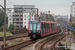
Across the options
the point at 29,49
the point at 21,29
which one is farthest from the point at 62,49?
the point at 21,29

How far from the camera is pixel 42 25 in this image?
20.6 m

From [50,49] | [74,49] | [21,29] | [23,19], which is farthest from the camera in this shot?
[23,19]

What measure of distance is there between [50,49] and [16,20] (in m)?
53.6

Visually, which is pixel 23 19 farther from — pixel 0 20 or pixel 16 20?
pixel 0 20

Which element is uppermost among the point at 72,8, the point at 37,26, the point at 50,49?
the point at 72,8

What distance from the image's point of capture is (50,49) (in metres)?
13.6

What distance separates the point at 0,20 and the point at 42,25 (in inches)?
1938

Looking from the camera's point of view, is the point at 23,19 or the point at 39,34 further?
the point at 23,19

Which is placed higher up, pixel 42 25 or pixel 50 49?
pixel 42 25

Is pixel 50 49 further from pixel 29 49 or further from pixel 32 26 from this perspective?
pixel 32 26

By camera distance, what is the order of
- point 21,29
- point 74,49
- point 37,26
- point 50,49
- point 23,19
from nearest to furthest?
point 74,49, point 50,49, point 37,26, point 21,29, point 23,19

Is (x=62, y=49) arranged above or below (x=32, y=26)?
below

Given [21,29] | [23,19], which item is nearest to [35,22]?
[21,29]

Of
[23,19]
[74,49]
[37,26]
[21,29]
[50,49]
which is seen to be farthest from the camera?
[23,19]
